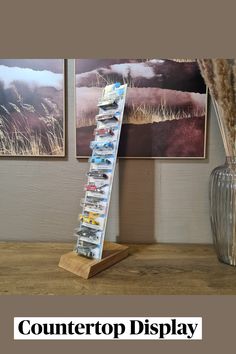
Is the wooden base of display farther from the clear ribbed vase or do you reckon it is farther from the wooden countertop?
the clear ribbed vase

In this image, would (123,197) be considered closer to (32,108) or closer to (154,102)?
(154,102)

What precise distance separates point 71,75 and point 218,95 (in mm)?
710

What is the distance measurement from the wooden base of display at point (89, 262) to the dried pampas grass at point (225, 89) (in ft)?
2.19

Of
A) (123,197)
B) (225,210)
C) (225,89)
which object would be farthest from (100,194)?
(225,89)

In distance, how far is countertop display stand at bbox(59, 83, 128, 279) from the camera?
39.9 inches

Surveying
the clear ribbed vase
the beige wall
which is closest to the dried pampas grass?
the clear ribbed vase

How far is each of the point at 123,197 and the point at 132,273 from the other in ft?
1.32

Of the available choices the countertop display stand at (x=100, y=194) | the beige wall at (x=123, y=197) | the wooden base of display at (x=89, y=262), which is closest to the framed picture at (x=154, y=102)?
the beige wall at (x=123, y=197)

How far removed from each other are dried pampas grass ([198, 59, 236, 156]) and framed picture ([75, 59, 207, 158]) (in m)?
0.17

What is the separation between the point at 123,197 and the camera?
1290 mm

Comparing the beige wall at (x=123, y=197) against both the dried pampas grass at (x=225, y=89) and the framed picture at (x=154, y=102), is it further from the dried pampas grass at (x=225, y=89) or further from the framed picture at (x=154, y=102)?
the dried pampas grass at (x=225, y=89)

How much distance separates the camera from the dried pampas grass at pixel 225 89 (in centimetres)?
102

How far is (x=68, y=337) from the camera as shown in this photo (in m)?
0.81

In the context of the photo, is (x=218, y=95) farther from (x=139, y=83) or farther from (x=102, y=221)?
(x=102, y=221)
